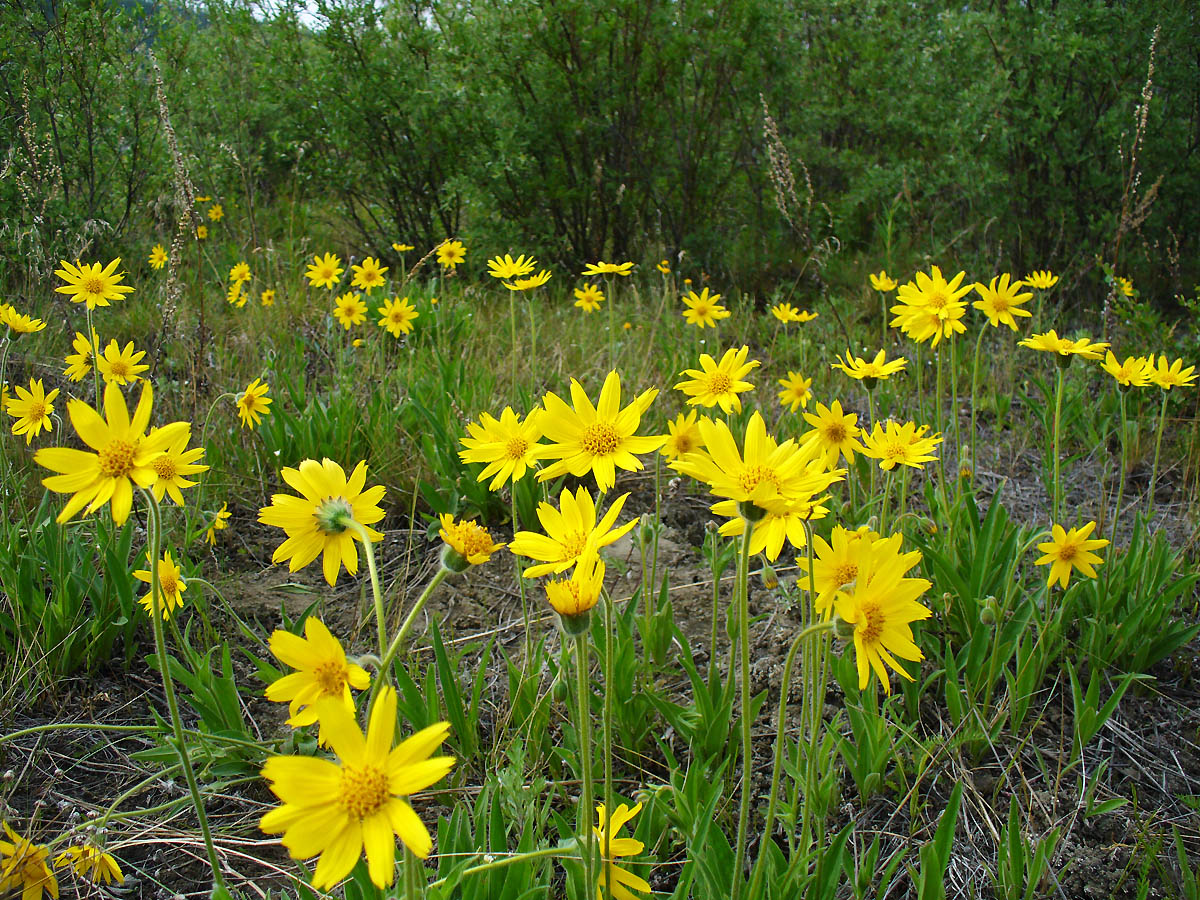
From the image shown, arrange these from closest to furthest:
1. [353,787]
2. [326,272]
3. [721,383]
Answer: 1. [353,787]
2. [721,383]
3. [326,272]

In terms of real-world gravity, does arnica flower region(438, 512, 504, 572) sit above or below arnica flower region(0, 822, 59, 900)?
above

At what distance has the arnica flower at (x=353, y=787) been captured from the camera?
2.47 feet

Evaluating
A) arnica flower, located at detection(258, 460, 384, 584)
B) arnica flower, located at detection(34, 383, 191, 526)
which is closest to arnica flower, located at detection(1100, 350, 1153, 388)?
arnica flower, located at detection(258, 460, 384, 584)

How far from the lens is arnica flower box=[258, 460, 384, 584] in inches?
43.4

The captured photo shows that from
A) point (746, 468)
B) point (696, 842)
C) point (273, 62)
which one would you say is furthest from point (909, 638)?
point (273, 62)

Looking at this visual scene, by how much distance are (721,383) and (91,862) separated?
1.54 m

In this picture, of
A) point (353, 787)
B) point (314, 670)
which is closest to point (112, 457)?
point (314, 670)

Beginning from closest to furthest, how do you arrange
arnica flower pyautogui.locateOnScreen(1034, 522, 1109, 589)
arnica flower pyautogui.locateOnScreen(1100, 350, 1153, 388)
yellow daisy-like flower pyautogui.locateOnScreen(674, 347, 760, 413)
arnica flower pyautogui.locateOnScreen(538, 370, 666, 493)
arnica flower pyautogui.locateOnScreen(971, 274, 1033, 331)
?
arnica flower pyautogui.locateOnScreen(538, 370, 666, 493) → arnica flower pyautogui.locateOnScreen(1034, 522, 1109, 589) → yellow daisy-like flower pyautogui.locateOnScreen(674, 347, 760, 413) → arnica flower pyautogui.locateOnScreen(1100, 350, 1153, 388) → arnica flower pyautogui.locateOnScreen(971, 274, 1033, 331)

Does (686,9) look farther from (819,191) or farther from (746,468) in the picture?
(746,468)

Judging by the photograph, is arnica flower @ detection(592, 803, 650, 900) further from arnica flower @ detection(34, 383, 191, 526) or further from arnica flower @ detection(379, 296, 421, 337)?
arnica flower @ detection(379, 296, 421, 337)

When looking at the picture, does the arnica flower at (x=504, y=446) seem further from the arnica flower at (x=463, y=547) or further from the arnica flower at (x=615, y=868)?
the arnica flower at (x=615, y=868)

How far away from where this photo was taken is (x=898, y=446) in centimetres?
182

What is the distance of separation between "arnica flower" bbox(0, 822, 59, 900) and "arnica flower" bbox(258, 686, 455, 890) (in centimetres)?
72

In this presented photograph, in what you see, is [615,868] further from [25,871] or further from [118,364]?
[118,364]
